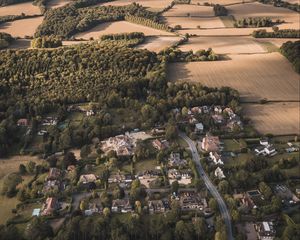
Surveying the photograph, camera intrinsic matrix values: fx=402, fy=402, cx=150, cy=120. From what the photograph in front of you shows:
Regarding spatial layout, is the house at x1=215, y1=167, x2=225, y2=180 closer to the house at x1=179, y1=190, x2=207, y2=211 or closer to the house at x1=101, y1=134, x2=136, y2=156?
the house at x1=179, y1=190, x2=207, y2=211

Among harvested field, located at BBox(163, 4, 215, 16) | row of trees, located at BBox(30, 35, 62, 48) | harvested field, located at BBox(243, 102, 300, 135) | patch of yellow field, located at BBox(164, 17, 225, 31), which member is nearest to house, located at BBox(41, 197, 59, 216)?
harvested field, located at BBox(243, 102, 300, 135)

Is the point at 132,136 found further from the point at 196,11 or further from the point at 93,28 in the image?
the point at 196,11

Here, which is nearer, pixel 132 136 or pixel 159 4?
pixel 132 136

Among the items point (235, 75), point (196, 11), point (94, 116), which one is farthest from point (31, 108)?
point (196, 11)

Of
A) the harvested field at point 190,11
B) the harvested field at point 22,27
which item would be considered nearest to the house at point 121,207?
the harvested field at point 22,27

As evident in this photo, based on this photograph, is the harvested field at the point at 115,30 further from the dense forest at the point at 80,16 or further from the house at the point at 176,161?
the house at the point at 176,161

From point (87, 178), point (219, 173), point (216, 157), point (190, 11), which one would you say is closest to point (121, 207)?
point (87, 178)

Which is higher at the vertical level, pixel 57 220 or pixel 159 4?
pixel 159 4
